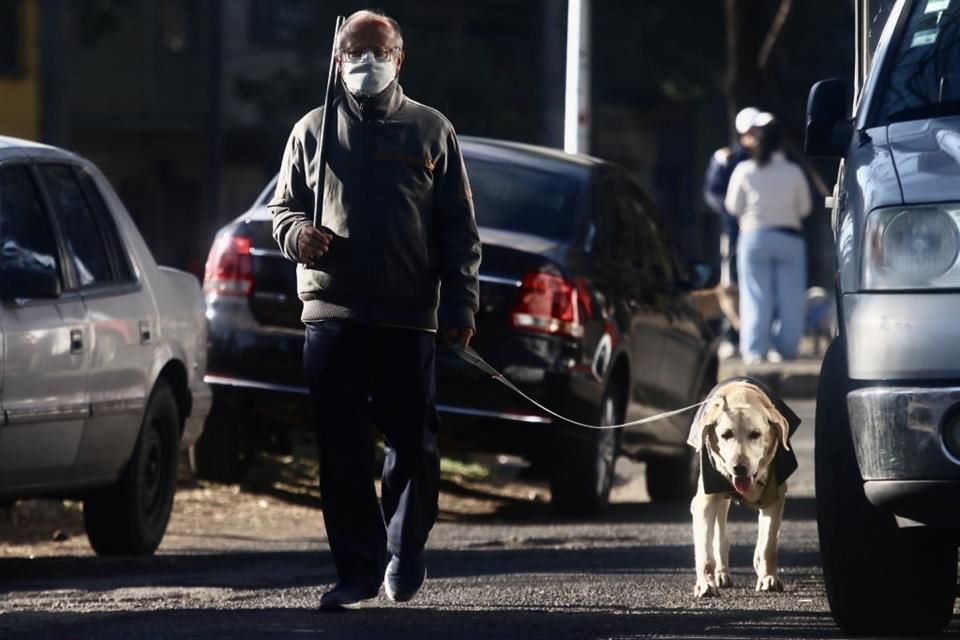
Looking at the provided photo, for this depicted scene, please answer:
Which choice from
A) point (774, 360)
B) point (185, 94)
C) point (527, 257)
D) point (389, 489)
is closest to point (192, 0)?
point (185, 94)

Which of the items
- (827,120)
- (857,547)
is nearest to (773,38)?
(827,120)

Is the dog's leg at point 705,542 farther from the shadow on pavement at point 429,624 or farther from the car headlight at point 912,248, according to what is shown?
the car headlight at point 912,248

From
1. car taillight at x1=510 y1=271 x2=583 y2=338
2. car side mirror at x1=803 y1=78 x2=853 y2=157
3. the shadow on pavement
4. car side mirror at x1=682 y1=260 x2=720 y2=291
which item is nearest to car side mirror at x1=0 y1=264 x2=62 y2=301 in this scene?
the shadow on pavement

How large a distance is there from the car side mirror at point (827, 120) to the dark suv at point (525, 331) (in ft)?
12.3

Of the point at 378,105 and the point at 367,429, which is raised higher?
the point at 378,105

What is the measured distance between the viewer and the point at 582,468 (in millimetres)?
10750

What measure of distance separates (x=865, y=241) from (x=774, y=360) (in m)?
11.9

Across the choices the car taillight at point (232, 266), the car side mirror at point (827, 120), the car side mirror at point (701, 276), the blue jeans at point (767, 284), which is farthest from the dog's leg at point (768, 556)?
the blue jeans at point (767, 284)

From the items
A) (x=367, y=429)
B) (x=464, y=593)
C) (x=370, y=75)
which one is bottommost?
(x=464, y=593)

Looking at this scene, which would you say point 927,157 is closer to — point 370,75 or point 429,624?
point 370,75

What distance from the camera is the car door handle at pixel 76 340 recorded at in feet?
27.7

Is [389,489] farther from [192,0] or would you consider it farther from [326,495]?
[192,0]

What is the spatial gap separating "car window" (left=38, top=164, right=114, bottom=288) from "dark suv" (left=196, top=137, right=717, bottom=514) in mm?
1469

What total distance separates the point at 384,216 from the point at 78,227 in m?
2.65
